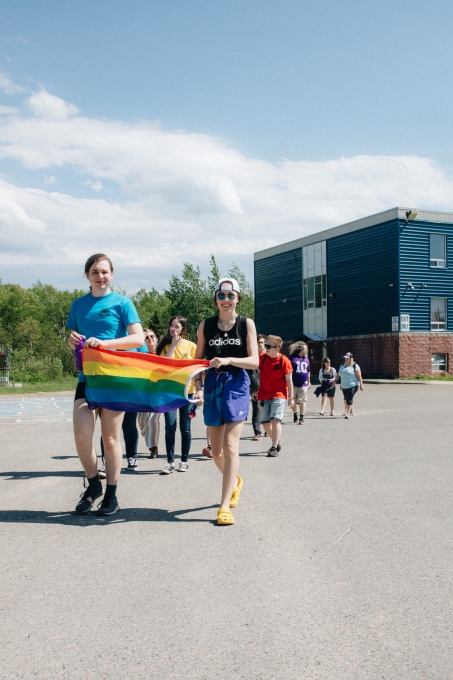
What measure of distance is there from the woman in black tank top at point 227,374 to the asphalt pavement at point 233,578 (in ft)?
1.85

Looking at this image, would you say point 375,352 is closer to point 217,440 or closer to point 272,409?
point 272,409

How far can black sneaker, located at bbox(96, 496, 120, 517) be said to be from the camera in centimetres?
607

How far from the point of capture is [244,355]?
6227 millimetres

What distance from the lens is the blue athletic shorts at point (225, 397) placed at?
6.09 m

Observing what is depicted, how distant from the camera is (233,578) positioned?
171 inches

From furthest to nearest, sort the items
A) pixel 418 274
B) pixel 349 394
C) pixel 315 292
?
pixel 315 292, pixel 418 274, pixel 349 394

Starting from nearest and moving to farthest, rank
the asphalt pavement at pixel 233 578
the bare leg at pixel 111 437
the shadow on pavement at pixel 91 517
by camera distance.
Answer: the asphalt pavement at pixel 233 578
the shadow on pavement at pixel 91 517
the bare leg at pixel 111 437

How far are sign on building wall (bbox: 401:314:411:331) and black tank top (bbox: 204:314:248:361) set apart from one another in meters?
36.8

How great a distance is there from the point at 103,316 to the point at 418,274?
38.4 meters

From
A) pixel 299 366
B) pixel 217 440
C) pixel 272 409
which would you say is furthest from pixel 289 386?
pixel 299 366

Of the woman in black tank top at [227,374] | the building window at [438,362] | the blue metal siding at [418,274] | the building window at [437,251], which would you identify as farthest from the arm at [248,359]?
the building window at [437,251]

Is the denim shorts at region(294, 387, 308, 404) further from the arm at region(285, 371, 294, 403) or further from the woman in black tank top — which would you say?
the woman in black tank top

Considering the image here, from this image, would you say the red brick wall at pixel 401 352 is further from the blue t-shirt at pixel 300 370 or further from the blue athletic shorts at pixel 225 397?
the blue athletic shorts at pixel 225 397

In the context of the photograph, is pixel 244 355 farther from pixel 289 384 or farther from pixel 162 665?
pixel 289 384
